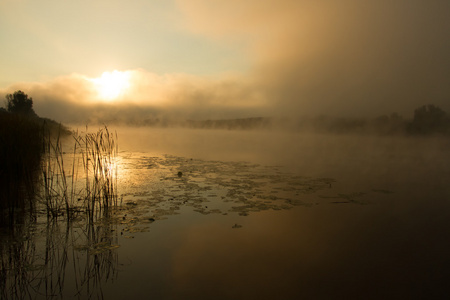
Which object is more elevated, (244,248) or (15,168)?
(15,168)

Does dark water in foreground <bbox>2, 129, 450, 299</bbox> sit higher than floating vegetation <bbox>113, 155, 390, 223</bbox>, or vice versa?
floating vegetation <bbox>113, 155, 390, 223</bbox>

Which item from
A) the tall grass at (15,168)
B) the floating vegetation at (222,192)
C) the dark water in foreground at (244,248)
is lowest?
the dark water in foreground at (244,248)

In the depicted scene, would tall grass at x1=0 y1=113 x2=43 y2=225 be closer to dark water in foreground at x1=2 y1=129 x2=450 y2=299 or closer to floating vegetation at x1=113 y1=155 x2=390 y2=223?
dark water in foreground at x1=2 y1=129 x2=450 y2=299

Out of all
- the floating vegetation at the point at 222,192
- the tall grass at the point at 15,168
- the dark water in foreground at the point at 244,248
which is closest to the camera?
A: the dark water in foreground at the point at 244,248

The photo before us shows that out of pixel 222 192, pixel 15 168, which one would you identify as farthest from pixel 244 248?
pixel 15 168

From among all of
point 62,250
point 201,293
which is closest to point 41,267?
point 62,250

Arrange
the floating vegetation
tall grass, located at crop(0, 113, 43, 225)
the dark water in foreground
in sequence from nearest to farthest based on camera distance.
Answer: the dark water in foreground → tall grass, located at crop(0, 113, 43, 225) → the floating vegetation

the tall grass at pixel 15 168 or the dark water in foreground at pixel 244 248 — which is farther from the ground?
the tall grass at pixel 15 168

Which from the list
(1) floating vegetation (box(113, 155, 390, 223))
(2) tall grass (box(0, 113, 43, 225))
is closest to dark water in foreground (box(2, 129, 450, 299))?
(1) floating vegetation (box(113, 155, 390, 223))

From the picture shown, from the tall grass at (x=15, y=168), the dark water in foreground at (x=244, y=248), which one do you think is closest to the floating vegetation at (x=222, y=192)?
the dark water in foreground at (x=244, y=248)

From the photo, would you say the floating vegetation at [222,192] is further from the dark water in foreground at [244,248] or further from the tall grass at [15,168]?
the tall grass at [15,168]

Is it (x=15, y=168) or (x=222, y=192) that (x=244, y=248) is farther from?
(x=15, y=168)

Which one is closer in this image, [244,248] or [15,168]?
[244,248]

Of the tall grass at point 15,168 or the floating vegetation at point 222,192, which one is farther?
the floating vegetation at point 222,192
